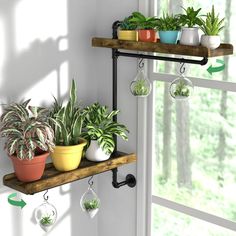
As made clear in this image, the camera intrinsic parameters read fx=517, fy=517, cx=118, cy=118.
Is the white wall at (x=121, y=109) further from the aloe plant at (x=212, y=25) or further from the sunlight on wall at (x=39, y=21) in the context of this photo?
the aloe plant at (x=212, y=25)

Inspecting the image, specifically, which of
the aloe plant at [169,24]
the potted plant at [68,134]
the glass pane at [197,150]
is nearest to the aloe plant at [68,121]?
the potted plant at [68,134]

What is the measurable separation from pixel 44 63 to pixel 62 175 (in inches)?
18.0

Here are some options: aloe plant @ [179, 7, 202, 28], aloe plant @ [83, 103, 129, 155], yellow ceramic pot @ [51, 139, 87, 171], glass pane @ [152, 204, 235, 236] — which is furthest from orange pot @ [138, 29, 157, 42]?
glass pane @ [152, 204, 235, 236]

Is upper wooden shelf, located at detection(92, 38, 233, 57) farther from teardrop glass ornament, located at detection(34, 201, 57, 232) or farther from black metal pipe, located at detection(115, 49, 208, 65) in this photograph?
teardrop glass ornament, located at detection(34, 201, 57, 232)

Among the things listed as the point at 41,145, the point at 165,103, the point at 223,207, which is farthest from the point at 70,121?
the point at 223,207

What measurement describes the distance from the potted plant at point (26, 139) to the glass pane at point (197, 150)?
494mm

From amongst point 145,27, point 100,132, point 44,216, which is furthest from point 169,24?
point 44,216

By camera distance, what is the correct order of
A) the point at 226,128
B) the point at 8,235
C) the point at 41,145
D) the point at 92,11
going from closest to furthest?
the point at 41,145
the point at 226,128
the point at 8,235
the point at 92,11

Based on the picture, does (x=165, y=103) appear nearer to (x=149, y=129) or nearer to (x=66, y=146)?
(x=149, y=129)

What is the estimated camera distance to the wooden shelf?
70.3 inches

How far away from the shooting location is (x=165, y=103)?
2029 mm

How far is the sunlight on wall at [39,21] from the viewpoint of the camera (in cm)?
191

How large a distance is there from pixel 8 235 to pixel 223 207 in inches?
33.0

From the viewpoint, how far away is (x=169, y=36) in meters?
1.78
